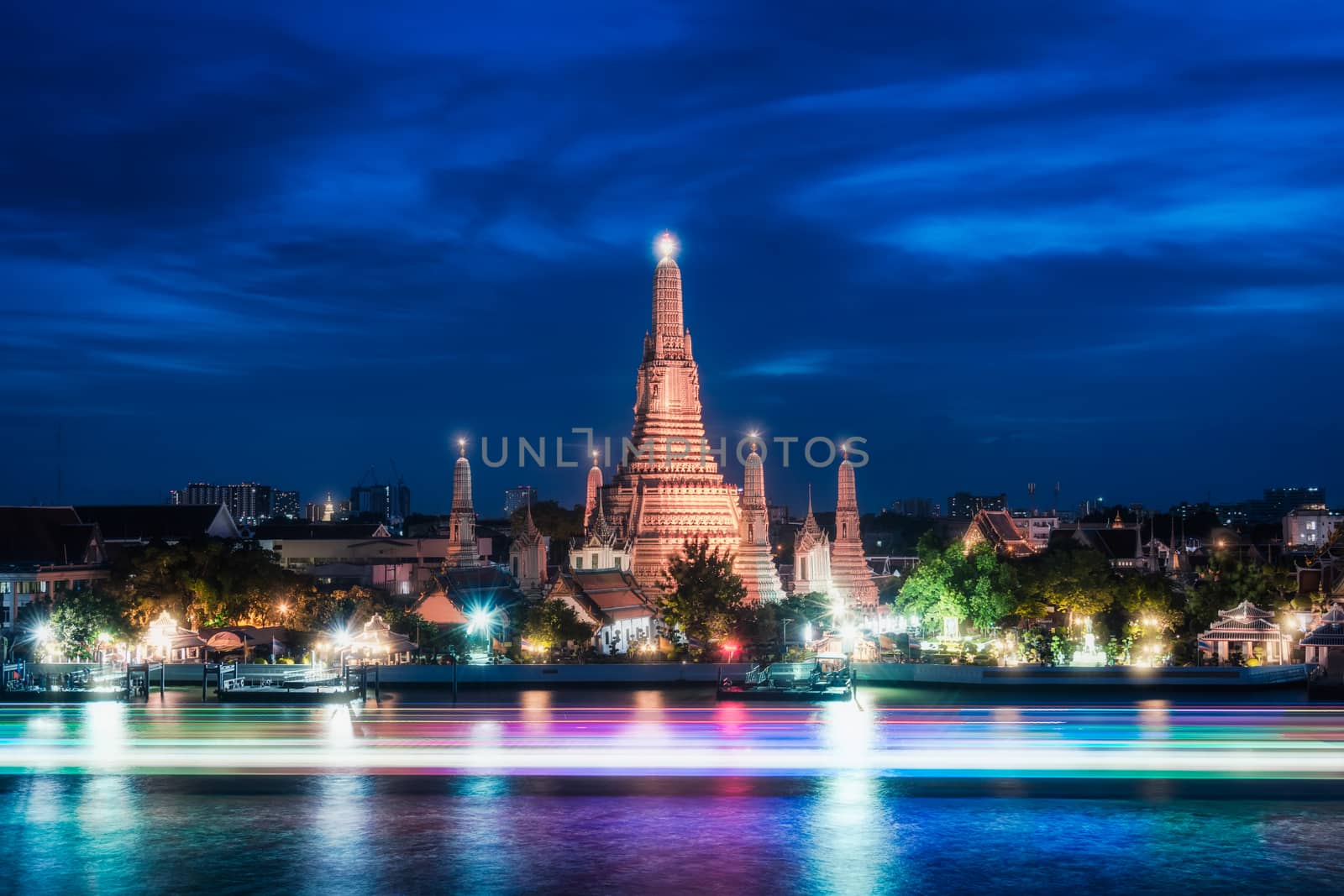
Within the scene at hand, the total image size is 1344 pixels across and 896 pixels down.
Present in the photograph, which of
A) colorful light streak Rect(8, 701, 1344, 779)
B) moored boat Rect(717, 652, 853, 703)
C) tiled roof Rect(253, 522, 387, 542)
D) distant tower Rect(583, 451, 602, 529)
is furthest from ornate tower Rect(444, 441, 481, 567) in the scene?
colorful light streak Rect(8, 701, 1344, 779)

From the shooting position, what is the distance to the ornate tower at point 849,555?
96188mm

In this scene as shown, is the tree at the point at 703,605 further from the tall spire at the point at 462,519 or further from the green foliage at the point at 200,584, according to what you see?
the tall spire at the point at 462,519

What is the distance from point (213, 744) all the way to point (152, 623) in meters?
30.4

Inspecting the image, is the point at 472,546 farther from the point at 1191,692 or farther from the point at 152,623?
the point at 1191,692

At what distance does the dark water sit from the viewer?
2309 centimetres

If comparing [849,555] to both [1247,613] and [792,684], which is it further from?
[792,684]

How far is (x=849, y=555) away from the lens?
98.1 m

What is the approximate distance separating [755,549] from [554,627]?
82.4 feet

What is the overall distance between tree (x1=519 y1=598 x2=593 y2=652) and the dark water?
894 inches

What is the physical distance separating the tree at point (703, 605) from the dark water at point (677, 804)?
2362 centimetres

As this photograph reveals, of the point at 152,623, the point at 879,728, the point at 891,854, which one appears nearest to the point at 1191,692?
the point at 879,728

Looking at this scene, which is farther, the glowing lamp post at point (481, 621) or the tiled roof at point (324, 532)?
the tiled roof at point (324, 532)

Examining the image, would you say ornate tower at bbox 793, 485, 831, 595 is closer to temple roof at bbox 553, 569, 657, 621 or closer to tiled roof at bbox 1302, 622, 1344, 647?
temple roof at bbox 553, 569, 657, 621

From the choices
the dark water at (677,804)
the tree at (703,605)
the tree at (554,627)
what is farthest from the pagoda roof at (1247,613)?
the tree at (554,627)
